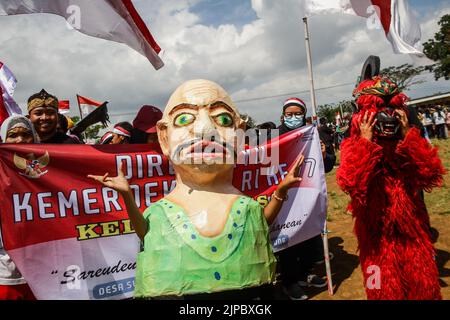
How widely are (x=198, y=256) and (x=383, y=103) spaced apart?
5.76 ft

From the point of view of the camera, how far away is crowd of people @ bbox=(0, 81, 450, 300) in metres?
2.32

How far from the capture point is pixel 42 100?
2979mm

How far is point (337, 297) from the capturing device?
3590mm

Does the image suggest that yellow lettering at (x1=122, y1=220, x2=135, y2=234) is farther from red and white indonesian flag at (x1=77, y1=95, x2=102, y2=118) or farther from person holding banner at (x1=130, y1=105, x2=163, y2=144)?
red and white indonesian flag at (x1=77, y1=95, x2=102, y2=118)

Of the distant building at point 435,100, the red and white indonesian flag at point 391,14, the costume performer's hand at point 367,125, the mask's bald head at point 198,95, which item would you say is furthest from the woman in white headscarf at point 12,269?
the distant building at point 435,100

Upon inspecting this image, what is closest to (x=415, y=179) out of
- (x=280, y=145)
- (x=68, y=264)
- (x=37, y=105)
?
(x=280, y=145)

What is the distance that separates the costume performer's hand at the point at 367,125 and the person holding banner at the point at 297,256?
1.32 metres

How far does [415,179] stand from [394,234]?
→ 42 centimetres

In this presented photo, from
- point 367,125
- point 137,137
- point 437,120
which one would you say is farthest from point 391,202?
point 437,120

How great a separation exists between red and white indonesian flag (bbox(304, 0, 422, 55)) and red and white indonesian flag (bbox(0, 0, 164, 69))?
171 centimetres

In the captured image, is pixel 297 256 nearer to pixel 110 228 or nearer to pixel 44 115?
pixel 110 228

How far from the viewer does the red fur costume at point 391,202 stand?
2.34m

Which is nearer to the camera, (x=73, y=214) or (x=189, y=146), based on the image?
(x=189, y=146)
